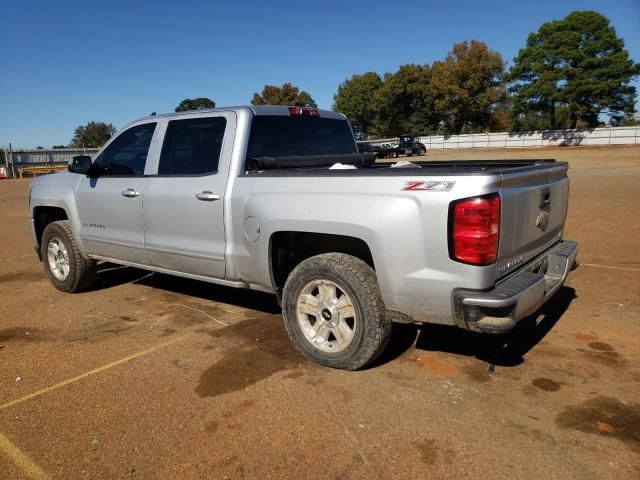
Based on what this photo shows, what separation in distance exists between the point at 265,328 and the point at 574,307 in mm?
2932

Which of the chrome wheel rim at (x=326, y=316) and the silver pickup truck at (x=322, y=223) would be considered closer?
the silver pickup truck at (x=322, y=223)

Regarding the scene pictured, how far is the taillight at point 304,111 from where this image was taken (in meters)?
4.89

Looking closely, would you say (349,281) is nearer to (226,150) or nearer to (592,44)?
(226,150)

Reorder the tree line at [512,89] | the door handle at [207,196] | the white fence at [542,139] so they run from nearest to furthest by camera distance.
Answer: the door handle at [207,196] → the white fence at [542,139] → the tree line at [512,89]

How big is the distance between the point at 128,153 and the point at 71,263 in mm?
1516

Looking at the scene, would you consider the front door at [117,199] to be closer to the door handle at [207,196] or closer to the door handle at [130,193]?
the door handle at [130,193]

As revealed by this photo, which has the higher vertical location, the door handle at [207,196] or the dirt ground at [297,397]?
the door handle at [207,196]

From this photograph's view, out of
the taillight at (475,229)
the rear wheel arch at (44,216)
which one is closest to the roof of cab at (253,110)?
the rear wheel arch at (44,216)

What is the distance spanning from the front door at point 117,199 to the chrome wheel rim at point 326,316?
1.97 metres

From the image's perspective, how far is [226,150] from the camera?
4.30 m

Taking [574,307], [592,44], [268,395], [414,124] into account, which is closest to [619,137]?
[592,44]

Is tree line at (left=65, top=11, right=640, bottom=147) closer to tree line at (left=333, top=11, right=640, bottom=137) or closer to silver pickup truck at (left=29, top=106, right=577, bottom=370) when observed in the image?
tree line at (left=333, top=11, right=640, bottom=137)

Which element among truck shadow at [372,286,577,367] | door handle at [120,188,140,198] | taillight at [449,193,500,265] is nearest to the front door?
door handle at [120,188,140,198]

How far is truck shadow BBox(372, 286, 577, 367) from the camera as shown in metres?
4.00
